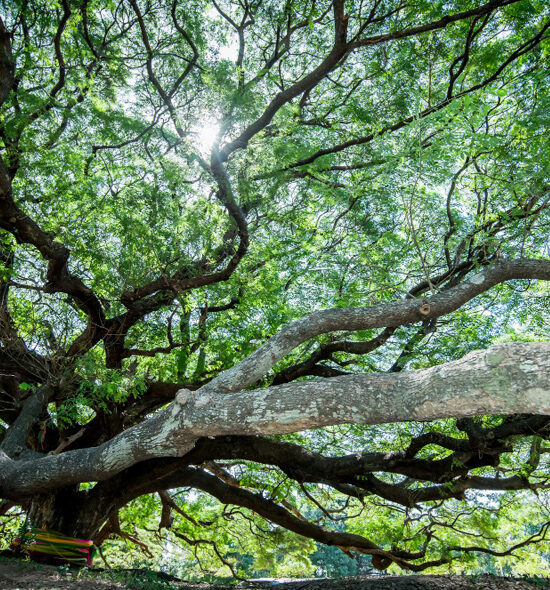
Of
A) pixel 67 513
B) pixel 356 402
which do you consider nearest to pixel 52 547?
pixel 67 513

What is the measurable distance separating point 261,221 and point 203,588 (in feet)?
17.4

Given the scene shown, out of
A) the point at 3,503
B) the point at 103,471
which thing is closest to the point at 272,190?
the point at 103,471

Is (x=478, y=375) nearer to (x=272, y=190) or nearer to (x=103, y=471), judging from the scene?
(x=103, y=471)

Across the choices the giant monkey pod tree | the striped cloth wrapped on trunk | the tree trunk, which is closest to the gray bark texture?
the giant monkey pod tree

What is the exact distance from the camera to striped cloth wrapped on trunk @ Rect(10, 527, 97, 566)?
5891 millimetres

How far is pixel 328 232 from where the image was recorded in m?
Result: 8.17

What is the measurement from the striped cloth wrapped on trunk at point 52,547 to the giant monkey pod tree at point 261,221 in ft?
1.95

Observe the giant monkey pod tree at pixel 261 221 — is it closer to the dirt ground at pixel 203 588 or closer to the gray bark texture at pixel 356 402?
the dirt ground at pixel 203 588

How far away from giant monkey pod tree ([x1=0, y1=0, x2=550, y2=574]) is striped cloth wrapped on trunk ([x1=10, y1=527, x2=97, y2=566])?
0.59 meters

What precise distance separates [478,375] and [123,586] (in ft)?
13.2

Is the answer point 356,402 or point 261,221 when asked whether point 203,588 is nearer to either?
point 356,402

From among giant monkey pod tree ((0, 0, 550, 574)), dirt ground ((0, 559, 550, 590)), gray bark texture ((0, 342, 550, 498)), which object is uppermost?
giant monkey pod tree ((0, 0, 550, 574))

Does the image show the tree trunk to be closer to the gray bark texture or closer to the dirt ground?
the dirt ground

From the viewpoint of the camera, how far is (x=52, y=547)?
19.5 ft
